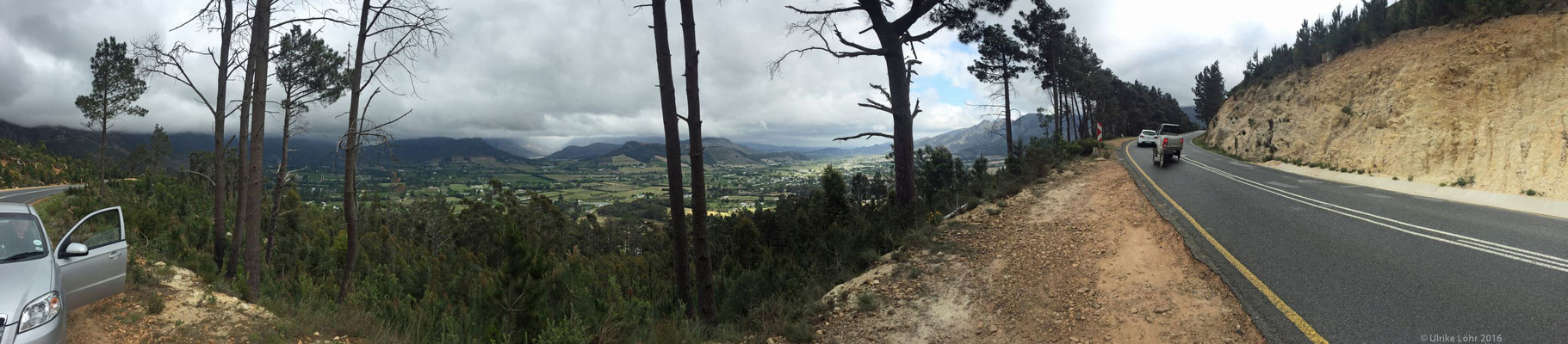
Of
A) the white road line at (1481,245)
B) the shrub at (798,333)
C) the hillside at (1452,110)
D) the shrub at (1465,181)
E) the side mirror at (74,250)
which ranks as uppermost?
the hillside at (1452,110)

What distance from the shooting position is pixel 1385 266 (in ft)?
19.1

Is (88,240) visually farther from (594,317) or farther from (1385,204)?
(1385,204)

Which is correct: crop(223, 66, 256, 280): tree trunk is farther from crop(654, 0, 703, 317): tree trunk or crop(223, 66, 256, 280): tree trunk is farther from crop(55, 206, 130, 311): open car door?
A: crop(654, 0, 703, 317): tree trunk

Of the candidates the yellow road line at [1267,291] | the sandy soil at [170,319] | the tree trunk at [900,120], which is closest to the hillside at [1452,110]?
the yellow road line at [1267,291]

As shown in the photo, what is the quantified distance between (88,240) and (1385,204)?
1927 centimetres

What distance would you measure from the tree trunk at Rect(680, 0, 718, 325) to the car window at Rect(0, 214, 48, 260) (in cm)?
613

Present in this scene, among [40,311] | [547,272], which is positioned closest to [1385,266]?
[547,272]

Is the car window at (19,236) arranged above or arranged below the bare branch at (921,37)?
below

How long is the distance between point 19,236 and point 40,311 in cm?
129

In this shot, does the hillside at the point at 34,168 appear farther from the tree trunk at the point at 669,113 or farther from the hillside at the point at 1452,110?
the hillside at the point at 1452,110

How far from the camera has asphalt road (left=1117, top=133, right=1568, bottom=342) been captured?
4367mm

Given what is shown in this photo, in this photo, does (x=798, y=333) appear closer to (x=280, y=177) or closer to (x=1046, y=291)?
(x=1046, y=291)

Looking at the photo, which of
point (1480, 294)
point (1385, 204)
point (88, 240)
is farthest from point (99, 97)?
point (1385, 204)

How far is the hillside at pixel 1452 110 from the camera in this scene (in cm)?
1241
